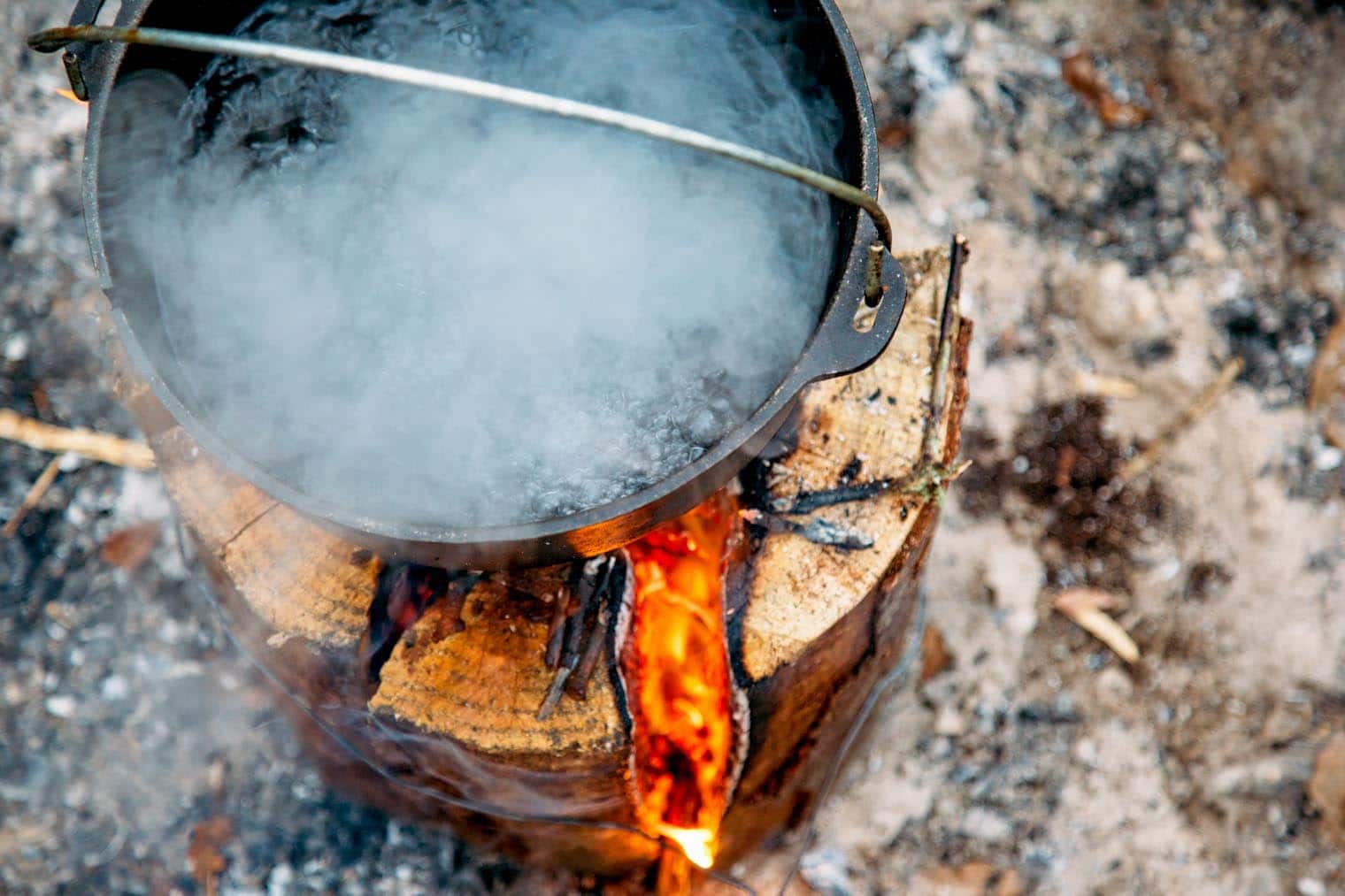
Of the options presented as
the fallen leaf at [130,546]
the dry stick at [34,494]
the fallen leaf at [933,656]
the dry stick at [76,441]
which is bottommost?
the fallen leaf at [933,656]

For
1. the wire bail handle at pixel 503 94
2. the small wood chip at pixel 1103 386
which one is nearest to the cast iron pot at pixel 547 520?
the wire bail handle at pixel 503 94

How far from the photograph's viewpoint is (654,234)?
1.73m

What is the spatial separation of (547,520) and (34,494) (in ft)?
6.06

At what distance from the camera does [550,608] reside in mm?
1771

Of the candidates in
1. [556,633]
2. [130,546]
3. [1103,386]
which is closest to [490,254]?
[556,633]

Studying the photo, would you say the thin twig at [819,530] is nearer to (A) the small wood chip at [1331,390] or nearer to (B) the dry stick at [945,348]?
(B) the dry stick at [945,348]

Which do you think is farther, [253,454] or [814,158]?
[814,158]

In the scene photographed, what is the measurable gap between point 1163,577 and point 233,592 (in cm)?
220

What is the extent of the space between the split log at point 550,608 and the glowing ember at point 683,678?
0.23 ft

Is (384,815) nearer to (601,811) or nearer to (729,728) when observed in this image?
(601,811)

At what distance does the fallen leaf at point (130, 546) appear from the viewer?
2504 mm

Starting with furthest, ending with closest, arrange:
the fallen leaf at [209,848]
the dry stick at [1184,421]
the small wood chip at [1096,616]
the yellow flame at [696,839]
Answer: the dry stick at [1184,421] → the small wood chip at [1096,616] → the fallen leaf at [209,848] → the yellow flame at [696,839]

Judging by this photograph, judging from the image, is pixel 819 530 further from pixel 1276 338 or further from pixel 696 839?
pixel 1276 338

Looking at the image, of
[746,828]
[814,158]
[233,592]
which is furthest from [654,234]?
[746,828]
